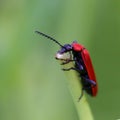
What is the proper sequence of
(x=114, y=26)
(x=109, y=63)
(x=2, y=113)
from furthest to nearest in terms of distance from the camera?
1. (x=114, y=26)
2. (x=109, y=63)
3. (x=2, y=113)

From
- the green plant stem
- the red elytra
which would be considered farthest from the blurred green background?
the green plant stem

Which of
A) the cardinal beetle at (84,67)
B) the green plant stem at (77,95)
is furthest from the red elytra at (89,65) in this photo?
the green plant stem at (77,95)

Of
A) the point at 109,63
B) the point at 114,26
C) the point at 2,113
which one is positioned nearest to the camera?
the point at 2,113

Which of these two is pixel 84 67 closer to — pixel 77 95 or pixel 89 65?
pixel 89 65

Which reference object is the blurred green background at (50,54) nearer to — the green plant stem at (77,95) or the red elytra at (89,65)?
the red elytra at (89,65)

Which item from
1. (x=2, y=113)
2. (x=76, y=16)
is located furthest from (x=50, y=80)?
(x=76, y=16)

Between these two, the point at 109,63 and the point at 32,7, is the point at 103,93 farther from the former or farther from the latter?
the point at 32,7

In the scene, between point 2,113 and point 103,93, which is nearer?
point 2,113

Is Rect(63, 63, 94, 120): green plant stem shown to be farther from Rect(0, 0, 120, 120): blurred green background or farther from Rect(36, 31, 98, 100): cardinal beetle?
Rect(36, 31, 98, 100): cardinal beetle
